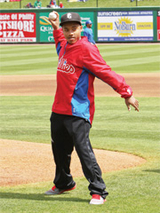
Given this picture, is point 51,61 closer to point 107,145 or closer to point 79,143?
point 107,145

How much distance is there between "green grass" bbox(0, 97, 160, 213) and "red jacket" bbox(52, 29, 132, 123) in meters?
0.88

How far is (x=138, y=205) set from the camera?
4613mm

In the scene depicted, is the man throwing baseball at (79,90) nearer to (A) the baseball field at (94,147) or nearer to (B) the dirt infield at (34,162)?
(A) the baseball field at (94,147)

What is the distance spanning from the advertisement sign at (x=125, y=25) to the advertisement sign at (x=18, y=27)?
199 inches

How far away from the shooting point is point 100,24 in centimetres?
3547

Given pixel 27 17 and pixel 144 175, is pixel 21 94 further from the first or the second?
pixel 27 17

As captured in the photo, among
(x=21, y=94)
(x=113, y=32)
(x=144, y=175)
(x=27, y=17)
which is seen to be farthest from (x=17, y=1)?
(x=144, y=175)

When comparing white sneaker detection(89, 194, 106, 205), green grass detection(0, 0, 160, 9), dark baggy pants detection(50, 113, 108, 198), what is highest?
green grass detection(0, 0, 160, 9)

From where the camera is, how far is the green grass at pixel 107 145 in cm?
465

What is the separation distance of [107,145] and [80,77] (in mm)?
3455

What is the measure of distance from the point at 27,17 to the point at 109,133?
28674 mm

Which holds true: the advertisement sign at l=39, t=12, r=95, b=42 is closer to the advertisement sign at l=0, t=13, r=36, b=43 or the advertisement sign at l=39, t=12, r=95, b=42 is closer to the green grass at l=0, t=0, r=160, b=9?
the advertisement sign at l=0, t=13, r=36, b=43

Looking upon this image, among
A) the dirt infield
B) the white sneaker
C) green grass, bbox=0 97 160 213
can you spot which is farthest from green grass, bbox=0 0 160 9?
the white sneaker

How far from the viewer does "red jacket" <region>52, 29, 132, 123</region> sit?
4.54m
